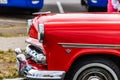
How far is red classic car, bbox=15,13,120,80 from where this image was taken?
559 centimetres

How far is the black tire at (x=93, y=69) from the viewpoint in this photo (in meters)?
5.74

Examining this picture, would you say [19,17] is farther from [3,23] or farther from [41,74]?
[41,74]

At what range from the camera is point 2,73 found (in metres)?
Result: 7.72

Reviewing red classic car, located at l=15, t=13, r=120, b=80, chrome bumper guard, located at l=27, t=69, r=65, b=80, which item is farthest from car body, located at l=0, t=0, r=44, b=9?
chrome bumper guard, located at l=27, t=69, r=65, b=80

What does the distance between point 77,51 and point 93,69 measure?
32cm

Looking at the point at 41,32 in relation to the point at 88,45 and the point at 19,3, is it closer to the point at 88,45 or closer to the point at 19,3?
the point at 88,45

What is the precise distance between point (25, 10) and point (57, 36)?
8701 mm

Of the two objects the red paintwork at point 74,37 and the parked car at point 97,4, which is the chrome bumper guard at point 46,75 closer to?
the red paintwork at point 74,37

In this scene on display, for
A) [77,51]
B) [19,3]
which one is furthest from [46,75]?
[19,3]

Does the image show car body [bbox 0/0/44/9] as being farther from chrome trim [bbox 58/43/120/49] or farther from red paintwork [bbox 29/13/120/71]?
chrome trim [bbox 58/43/120/49]

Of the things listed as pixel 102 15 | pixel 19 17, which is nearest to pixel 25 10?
pixel 19 17

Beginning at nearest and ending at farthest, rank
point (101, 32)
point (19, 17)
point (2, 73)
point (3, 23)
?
point (101, 32) < point (2, 73) < point (3, 23) < point (19, 17)

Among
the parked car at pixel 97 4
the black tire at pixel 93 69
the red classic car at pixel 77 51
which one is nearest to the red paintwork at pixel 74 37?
the red classic car at pixel 77 51

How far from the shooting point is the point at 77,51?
5621 millimetres
